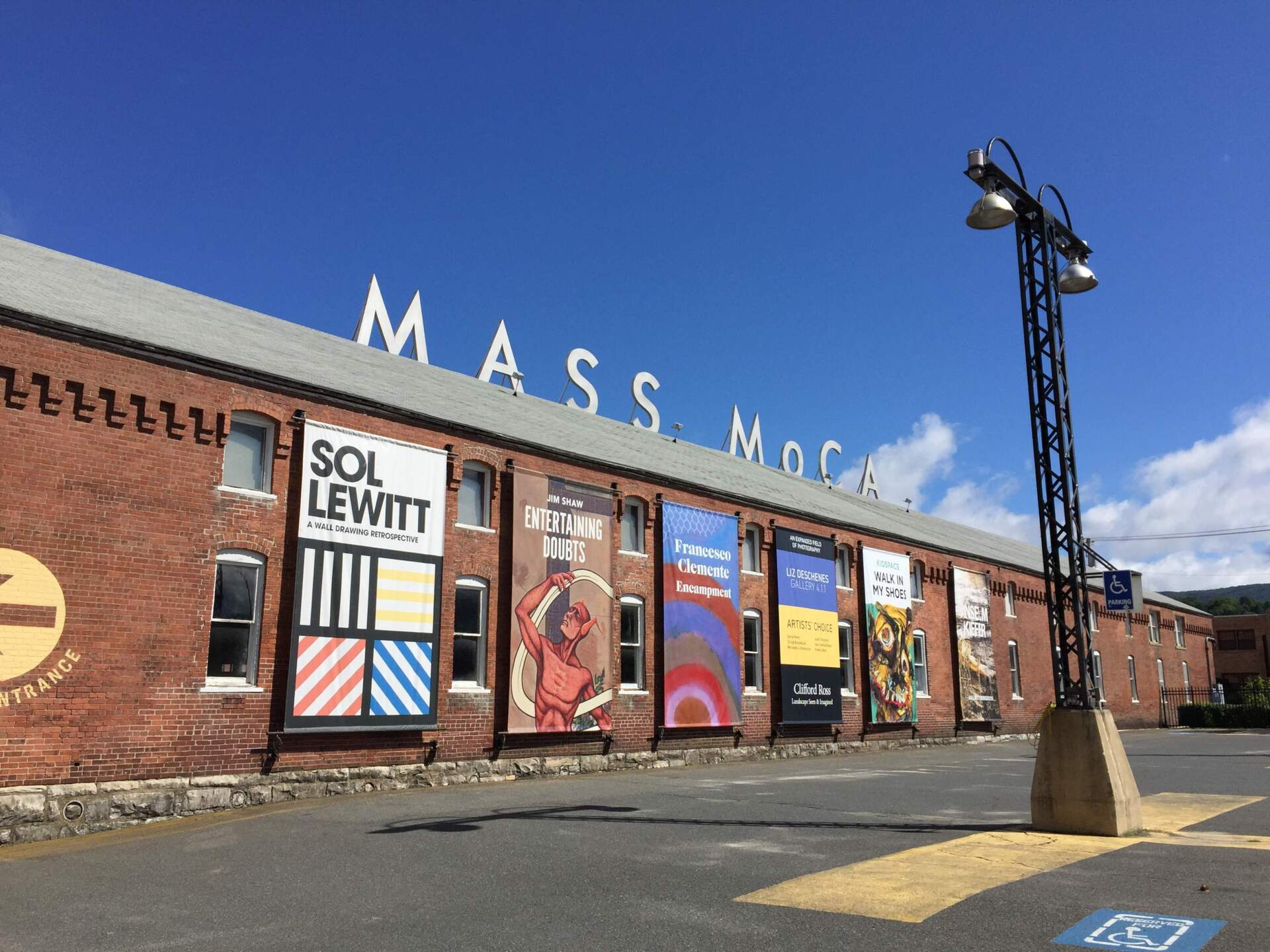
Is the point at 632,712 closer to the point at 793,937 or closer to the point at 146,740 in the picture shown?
the point at 146,740

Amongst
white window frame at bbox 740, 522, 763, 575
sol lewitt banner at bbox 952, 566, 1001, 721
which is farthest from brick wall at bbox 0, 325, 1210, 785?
sol lewitt banner at bbox 952, 566, 1001, 721

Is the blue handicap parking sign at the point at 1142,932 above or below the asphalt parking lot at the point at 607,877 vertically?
above

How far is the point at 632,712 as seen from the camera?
22859 millimetres

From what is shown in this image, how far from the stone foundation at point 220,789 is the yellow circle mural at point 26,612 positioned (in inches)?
69.0

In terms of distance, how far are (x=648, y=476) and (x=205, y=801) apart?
493 inches

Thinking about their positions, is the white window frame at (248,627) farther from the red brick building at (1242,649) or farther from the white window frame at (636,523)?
the red brick building at (1242,649)

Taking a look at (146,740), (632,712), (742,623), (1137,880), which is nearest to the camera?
(1137,880)

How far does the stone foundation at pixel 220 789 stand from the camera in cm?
1339

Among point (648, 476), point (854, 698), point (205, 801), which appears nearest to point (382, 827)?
point (205, 801)

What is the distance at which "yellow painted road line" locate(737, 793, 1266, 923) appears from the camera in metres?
7.99

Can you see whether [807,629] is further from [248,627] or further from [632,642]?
[248,627]

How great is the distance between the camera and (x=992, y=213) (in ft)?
40.8

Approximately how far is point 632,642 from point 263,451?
1007cm

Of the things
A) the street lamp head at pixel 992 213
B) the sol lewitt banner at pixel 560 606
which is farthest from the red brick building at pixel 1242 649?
the street lamp head at pixel 992 213
